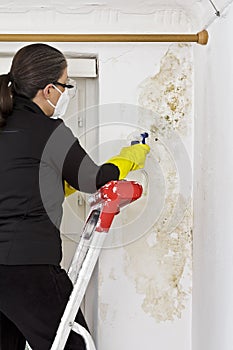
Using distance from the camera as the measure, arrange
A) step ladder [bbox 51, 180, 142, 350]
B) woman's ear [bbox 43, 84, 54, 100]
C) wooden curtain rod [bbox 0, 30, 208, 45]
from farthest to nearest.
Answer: wooden curtain rod [bbox 0, 30, 208, 45], woman's ear [bbox 43, 84, 54, 100], step ladder [bbox 51, 180, 142, 350]

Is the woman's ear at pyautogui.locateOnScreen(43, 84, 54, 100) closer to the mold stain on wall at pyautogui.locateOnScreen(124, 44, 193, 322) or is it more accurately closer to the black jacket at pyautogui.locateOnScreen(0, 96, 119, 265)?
the black jacket at pyautogui.locateOnScreen(0, 96, 119, 265)

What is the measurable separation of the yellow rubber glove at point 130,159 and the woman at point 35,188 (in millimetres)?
51

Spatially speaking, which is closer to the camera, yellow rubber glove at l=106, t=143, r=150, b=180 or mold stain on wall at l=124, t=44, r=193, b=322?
yellow rubber glove at l=106, t=143, r=150, b=180

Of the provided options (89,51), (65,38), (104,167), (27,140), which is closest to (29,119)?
(27,140)

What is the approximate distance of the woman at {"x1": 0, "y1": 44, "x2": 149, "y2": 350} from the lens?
1975mm

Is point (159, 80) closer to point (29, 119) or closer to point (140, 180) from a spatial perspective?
point (140, 180)

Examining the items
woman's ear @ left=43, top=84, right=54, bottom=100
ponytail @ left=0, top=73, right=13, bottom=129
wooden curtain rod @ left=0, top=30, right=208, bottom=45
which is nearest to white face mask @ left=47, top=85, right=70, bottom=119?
woman's ear @ left=43, top=84, right=54, bottom=100

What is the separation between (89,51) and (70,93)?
34 centimetres

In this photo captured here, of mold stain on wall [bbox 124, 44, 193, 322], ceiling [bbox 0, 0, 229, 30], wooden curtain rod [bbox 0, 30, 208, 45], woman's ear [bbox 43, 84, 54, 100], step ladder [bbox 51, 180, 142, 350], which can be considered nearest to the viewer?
step ladder [bbox 51, 180, 142, 350]

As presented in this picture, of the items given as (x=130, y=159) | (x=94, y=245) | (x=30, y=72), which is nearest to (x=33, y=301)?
(x=94, y=245)

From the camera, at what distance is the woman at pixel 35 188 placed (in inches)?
77.7

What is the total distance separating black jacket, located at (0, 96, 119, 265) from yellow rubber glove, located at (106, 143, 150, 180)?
3.7 inches

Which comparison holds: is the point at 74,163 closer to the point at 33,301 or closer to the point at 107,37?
the point at 33,301

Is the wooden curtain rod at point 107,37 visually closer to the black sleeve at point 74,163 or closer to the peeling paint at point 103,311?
the black sleeve at point 74,163
